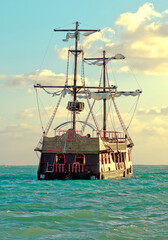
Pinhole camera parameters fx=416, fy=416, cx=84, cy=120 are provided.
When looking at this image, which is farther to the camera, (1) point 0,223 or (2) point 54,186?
(2) point 54,186

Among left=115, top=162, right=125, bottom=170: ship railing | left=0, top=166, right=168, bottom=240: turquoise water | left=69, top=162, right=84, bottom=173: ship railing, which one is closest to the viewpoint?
left=0, top=166, right=168, bottom=240: turquoise water

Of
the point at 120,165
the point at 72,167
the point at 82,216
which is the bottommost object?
the point at 82,216

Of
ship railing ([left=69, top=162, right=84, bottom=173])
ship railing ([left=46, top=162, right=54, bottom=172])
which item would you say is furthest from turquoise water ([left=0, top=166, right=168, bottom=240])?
ship railing ([left=46, top=162, right=54, bottom=172])

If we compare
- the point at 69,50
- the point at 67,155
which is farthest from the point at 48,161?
the point at 69,50

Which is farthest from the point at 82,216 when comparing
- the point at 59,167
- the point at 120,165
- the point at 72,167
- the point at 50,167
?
the point at 120,165

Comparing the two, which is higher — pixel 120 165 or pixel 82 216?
pixel 120 165

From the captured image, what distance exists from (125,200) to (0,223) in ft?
35.1

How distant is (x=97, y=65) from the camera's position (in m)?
61.8

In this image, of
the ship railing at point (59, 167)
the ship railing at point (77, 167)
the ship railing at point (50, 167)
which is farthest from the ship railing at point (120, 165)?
the ship railing at point (50, 167)

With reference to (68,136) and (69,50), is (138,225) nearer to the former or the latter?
(68,136)

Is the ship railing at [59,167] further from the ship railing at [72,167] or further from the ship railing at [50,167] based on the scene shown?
the ship railing at [50,167]

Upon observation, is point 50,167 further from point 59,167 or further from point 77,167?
point 77,167

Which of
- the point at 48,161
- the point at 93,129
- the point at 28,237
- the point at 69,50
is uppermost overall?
the point at 69,50

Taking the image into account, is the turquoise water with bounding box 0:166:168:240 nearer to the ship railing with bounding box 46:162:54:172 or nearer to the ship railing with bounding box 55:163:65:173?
the ship railing with bounding box 55:163:65:173
